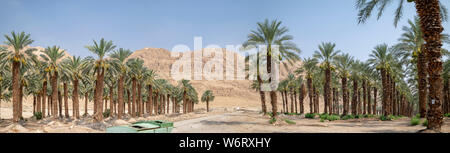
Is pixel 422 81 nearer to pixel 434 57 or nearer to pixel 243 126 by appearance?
pixel 434 57

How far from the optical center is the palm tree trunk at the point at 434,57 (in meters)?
15.2

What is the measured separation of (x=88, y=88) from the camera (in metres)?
52.3

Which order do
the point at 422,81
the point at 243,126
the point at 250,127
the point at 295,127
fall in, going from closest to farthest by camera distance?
the point at 250,127 < the point at 295,127 < the point at 243,126 < the point at 422,81

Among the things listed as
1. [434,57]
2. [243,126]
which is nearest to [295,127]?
[243,126]

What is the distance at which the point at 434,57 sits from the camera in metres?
15.3

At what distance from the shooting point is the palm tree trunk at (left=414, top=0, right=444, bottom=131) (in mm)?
15219

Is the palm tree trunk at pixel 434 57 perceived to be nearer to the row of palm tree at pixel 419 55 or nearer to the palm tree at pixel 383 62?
the row of palm tree at pixel 419 55

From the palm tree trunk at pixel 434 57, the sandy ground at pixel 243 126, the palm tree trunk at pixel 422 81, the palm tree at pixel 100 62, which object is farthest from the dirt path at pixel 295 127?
the palm tree at pixel 100 62

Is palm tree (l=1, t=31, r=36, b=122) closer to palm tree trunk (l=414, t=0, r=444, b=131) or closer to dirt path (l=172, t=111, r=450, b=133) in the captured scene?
dirt path (l=172, t=111, r=450, b=133)

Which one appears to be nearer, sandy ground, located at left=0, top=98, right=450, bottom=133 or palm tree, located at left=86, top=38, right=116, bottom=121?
sandy ground, located at left=0, top=98, right=450, bottom=133

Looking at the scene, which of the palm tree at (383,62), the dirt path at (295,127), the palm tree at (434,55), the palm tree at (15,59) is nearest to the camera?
the palm tree at (434,55)

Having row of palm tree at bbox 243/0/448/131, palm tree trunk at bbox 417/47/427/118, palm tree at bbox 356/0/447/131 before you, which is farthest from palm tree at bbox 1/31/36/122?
palm tree trunk at bbox 417/47/427/118
